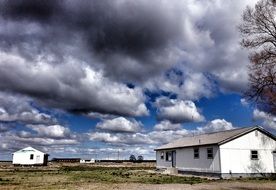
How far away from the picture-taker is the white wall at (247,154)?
30766mm

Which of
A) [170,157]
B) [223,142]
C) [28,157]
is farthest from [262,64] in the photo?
[28,157]

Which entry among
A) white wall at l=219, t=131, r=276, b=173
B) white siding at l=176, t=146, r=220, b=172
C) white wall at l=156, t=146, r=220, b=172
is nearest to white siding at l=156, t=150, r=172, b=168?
white wall at l=156, t=146, r=220, b=172

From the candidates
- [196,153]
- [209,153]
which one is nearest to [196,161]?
[196,153]

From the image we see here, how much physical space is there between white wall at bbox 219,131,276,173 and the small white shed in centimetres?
5871

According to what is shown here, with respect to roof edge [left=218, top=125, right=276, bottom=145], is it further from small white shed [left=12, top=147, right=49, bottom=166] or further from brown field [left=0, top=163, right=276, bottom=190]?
small white shed [left=12, top=147, right=49, bottom=166]

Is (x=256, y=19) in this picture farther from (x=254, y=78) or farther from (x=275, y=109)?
(x=275, y=109)

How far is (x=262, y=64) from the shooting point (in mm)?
25938

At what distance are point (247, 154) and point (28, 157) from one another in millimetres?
60408

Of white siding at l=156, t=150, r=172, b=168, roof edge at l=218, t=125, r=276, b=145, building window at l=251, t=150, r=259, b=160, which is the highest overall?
roof edge at l=218, t=125, r=276, b=145

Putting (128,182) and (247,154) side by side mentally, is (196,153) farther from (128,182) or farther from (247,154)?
(128,182)

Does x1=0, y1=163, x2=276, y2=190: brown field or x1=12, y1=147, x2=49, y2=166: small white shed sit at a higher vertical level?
x1=12, y1=147, x2=49, y2=166: small white shed

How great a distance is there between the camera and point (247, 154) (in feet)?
103

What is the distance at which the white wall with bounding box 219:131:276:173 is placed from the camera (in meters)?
30.8

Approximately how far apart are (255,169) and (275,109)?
8212mm
